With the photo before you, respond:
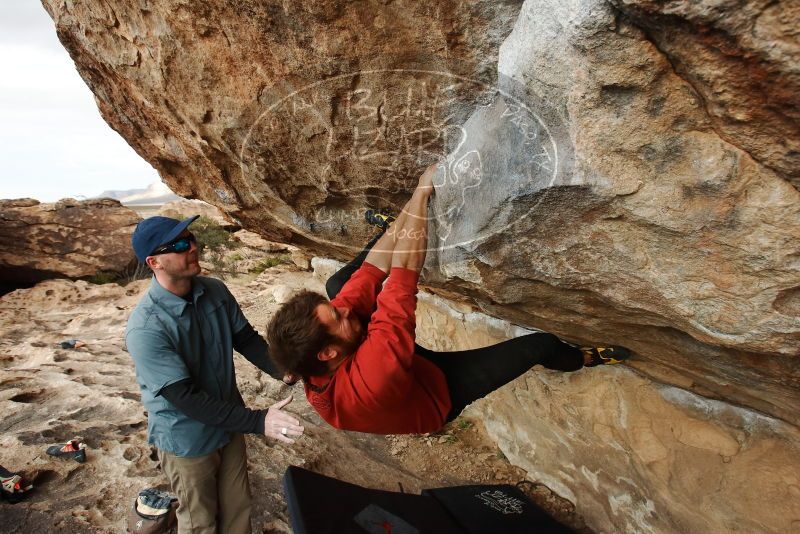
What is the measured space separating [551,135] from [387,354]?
37.3 inches

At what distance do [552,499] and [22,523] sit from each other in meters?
3.30

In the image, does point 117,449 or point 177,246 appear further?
point 117,449

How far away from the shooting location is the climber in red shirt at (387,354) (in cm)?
184

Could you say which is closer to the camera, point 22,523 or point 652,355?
point 652,355

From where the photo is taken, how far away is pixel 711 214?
1.34 metres

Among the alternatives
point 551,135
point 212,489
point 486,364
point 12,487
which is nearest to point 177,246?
point 212,489

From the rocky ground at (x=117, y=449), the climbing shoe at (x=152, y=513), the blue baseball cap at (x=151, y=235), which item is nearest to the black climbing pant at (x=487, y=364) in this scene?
the blue baseball cap at (x=151, y=235)

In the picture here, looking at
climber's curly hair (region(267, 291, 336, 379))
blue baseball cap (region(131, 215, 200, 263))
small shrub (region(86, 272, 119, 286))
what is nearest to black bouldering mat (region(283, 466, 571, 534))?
climber's curly hair (region(267, 291, 336, 379))

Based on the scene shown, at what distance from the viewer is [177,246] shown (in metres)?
2.20

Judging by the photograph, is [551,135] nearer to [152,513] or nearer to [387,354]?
[387,354]

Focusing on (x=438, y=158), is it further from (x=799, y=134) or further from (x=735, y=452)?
(x=735, y=452)

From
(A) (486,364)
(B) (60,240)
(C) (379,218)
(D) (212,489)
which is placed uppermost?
(C) (379,218)

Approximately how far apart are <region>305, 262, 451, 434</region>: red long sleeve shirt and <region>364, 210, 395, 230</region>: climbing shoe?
1.20ft

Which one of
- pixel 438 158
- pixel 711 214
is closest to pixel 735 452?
pixel 711 214
